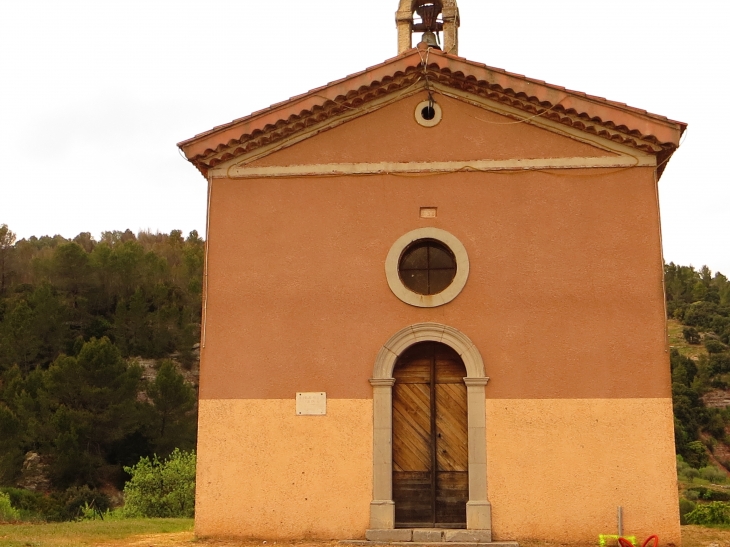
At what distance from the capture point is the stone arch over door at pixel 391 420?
10258 mm

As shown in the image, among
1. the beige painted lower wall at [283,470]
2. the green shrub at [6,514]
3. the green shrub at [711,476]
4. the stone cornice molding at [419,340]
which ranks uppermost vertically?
the stone cornice molding at [419,340]

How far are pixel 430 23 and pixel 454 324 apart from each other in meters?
4.88

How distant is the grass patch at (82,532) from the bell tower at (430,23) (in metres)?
8.15

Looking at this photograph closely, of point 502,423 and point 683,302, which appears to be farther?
point 683,302

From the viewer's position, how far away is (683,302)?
2243 inches

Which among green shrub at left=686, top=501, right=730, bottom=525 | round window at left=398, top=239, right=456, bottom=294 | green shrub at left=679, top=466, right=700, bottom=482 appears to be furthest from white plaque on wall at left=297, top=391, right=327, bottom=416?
green shrub at left=679, top=466, right=700, bottom=482

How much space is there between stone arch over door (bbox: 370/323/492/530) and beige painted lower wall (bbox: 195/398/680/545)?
113 millimetres

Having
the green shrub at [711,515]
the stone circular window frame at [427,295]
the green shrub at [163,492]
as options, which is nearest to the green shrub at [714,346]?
the green shrub at [163,492]

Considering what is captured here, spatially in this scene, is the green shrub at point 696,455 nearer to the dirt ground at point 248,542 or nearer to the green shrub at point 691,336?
the green shrub at point 691,336

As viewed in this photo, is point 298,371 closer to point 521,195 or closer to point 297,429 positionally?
point 297,429

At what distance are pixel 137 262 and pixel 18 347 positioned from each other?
12157 mm

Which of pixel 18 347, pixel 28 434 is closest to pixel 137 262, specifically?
pixel 18 347

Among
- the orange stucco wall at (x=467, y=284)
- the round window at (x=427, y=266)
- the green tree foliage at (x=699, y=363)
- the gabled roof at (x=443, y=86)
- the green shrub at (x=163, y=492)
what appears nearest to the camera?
the orange stucco wall at (x=467, y=284)

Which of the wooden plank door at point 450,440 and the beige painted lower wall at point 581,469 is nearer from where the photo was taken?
the beige painted lower wall at point 581,469
